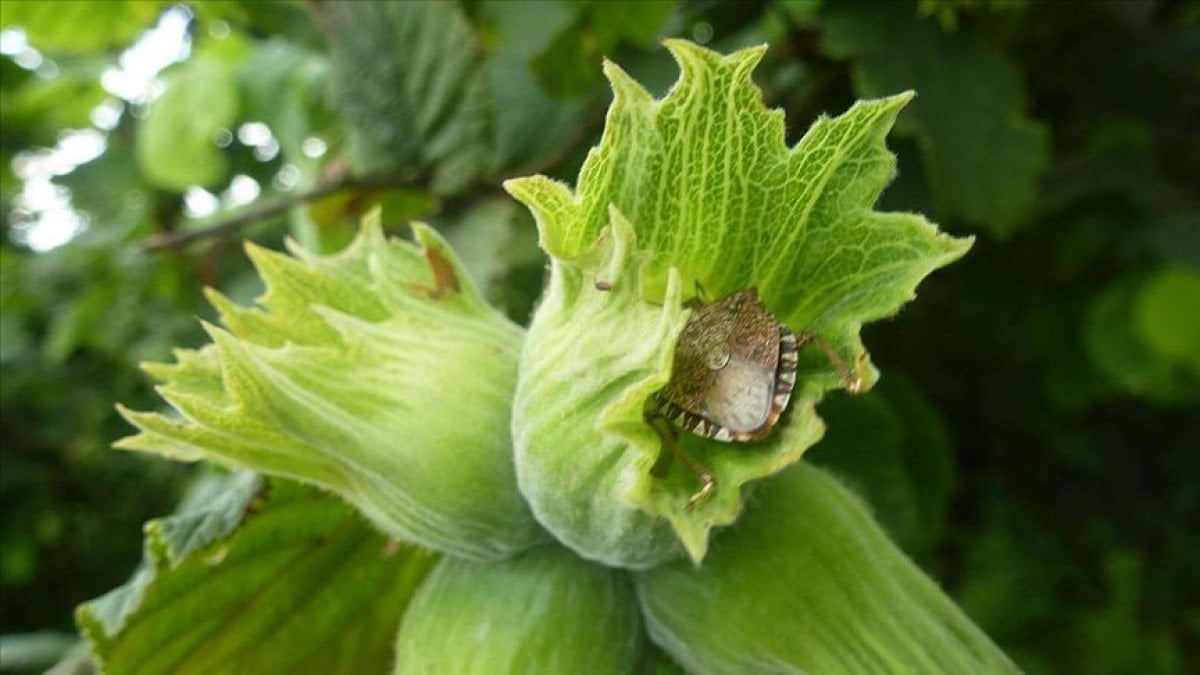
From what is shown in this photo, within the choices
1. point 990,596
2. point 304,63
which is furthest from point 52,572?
point 990,596

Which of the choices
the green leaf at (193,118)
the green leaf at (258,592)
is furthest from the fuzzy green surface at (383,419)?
the green leaf at (193,118)

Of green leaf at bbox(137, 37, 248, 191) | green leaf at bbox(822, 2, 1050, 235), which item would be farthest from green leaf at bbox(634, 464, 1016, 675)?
green leaf at bbox(137, 37, 248, 191)

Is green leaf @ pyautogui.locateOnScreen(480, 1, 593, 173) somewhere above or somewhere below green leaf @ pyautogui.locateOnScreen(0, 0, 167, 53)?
below

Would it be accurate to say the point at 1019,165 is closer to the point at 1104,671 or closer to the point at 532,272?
the point at 532,272

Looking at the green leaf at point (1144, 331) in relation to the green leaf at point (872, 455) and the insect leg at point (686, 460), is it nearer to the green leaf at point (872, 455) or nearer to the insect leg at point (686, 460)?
the green leaf at point (872, 455)

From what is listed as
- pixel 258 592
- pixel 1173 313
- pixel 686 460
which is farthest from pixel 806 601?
pixel 1173 313

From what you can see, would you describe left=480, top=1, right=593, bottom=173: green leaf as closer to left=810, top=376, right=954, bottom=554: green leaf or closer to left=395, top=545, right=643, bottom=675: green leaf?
left=810, top=376, right=954, bottom=554: green leaf

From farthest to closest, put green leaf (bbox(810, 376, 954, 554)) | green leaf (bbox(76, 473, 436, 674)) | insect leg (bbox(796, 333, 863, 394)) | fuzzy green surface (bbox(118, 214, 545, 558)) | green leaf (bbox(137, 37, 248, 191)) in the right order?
green leaf (bbox(137, 37, 248, 191)), green leaf (bbox(810, 376, 954, 554)), green leaf (bbox(76, 473, 436, 674)), fuzzy green surface (bbox(118, 214, 545, 558)), insect leg (bbox(796, 333, 863, 394))
